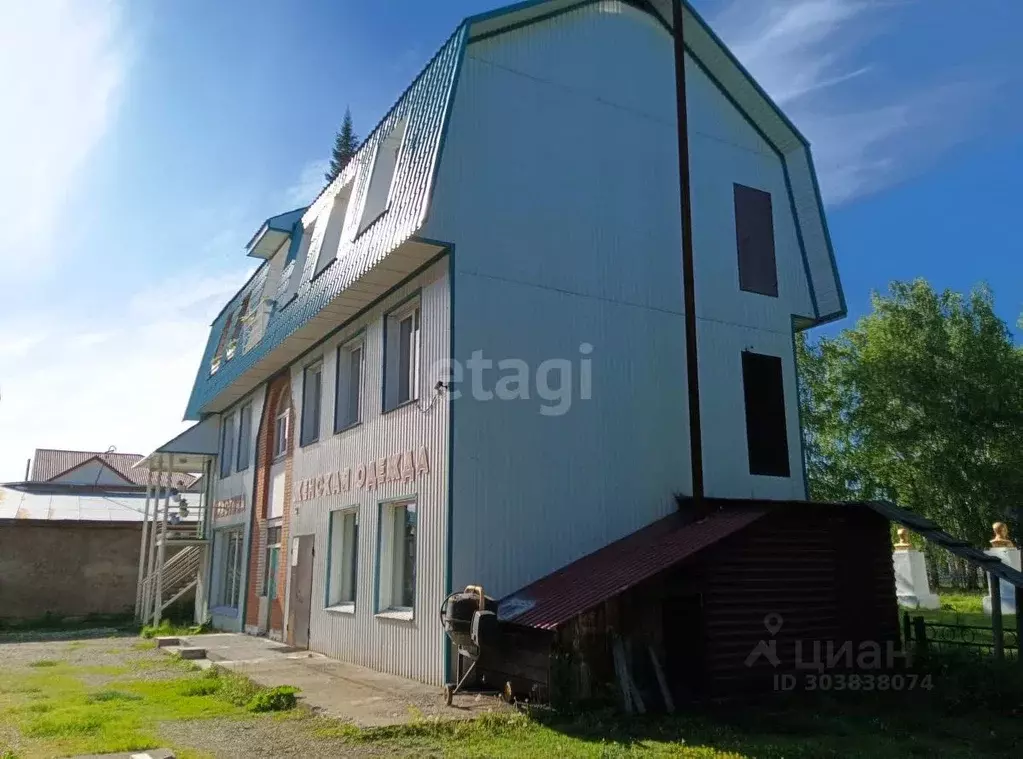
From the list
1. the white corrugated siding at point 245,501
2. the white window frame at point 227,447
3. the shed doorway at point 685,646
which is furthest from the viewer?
the white window frame at point 227,447

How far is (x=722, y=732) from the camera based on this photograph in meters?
7.66

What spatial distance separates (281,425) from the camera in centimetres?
1827

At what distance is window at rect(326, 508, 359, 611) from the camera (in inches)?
538

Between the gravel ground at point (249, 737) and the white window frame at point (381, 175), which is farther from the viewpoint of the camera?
the white window frame at point (381, 175)

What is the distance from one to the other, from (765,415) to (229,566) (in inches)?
553

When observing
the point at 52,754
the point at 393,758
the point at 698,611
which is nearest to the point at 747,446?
the point at 698,611

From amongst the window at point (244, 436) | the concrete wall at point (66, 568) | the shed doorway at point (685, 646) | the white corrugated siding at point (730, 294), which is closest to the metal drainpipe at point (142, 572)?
the concrete wall at point (66, 568)

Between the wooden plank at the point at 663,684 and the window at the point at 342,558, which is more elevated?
the window at the point at 342,558

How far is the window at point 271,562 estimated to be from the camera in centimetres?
1700

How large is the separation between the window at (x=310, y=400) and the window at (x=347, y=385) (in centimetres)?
155

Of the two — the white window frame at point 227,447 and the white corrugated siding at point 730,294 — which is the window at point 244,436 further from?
the white corrugated siding at point 730,294

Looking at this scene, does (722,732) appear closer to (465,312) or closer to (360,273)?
(465,312)

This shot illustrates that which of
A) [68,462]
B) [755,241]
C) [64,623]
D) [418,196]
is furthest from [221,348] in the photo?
[68,462]

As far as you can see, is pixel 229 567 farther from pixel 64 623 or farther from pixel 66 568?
pixel 66 568
